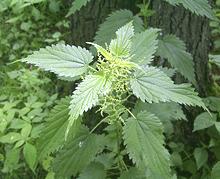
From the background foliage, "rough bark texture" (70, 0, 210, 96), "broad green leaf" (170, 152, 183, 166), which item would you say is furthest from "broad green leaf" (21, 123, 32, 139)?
"broad green leaf" (170, 152, 183, 166)

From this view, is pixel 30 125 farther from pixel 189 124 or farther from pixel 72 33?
pixel 189 124

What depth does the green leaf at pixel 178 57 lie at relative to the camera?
1.68 metres

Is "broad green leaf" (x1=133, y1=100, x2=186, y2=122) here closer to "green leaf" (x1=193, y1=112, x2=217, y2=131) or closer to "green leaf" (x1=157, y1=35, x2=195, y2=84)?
"green leaf" (x1=157, y1=35, x2=195, y2=84)

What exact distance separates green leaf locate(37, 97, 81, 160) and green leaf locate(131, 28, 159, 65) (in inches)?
11.1

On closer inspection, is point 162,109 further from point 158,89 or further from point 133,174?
point 158,89

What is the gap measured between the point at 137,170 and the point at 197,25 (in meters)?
1.01

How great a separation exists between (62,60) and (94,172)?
0.51m

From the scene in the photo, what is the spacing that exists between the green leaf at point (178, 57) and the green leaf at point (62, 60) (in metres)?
0.48

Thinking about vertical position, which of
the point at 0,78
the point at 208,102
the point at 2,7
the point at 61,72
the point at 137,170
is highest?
the point at 61,72

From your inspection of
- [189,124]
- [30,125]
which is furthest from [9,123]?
[189,124]

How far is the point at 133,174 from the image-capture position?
1521 millimetres

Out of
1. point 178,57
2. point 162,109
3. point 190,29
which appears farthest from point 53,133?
point 190,29

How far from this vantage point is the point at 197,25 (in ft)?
7.29

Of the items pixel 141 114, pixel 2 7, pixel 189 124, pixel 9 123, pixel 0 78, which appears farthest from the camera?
pixel 2 7
